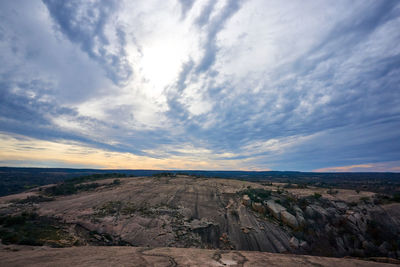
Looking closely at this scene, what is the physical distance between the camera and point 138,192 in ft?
80.5

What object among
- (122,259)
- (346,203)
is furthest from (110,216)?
(346,203)

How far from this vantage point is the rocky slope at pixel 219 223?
14000 mm

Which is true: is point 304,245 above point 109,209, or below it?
below

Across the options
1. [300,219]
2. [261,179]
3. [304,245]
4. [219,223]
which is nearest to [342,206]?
[300,219]

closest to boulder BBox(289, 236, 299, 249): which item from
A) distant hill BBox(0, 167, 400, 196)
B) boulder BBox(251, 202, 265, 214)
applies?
boulder BBox(251, 202, 265, 214)

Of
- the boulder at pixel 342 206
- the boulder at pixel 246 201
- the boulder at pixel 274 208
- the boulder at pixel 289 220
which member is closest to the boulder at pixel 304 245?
the boulder at pixel 289 220

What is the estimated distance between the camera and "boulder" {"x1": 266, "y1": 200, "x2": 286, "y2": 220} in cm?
1858

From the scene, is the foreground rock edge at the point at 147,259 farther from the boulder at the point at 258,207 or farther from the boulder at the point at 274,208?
the boulder at the point at 258,207

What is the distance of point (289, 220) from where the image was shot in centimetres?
1756

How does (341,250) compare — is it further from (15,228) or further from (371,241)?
(15,228)

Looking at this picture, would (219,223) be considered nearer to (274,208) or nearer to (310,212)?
(274,208)

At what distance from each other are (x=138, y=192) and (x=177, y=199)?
6.59 metres

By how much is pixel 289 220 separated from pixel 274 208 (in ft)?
6.58

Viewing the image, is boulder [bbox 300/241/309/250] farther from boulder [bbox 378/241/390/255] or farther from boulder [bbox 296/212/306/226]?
boulder [bbox 378/241/390/255]
